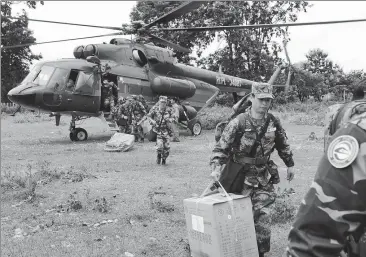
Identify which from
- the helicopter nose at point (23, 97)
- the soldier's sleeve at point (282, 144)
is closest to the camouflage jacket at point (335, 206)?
the soldier's sleeve at point (282, 144)

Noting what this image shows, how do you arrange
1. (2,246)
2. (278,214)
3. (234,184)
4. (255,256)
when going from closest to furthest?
(255,256), (234,184), (2,246), (278,214)

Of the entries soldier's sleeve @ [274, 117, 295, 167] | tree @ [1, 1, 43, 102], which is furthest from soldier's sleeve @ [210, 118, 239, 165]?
tree @ [1, 1, 43, 102]

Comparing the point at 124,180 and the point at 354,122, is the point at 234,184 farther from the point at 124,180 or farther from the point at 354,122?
the point at 124,180

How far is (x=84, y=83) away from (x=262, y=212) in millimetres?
10971

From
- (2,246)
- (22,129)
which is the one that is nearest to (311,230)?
(2,246)

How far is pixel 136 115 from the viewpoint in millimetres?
15195

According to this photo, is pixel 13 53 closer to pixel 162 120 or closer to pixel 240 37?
pixel 240 37

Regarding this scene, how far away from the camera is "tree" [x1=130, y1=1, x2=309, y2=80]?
35406mm

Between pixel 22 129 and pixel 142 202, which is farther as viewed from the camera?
pixel 22 129

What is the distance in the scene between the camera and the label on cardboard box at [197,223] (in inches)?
152

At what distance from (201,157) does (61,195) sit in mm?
5180

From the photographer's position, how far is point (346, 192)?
136 cm

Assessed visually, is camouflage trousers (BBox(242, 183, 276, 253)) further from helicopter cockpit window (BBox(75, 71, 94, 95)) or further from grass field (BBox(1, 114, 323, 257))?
helicopter cockpit window (BBox(75, 71, 94, 95))

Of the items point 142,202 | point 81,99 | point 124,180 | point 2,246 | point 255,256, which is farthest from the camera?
point 81,99
